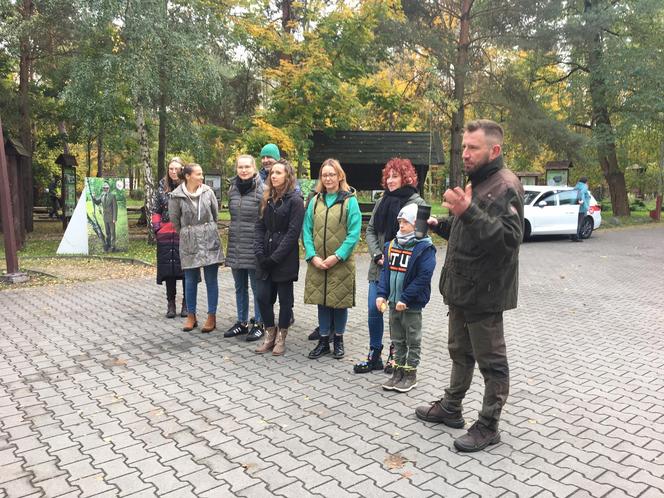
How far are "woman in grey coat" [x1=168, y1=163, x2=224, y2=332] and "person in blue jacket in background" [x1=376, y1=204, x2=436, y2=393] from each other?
232 centimetres

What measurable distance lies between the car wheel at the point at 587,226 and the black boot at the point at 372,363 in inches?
565

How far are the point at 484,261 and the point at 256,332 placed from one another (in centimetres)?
331

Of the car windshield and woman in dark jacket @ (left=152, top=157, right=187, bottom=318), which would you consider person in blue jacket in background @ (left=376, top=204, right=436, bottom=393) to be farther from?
the car windshield

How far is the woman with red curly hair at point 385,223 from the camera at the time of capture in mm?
4605

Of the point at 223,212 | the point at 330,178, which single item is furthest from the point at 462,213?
the point at 223,212

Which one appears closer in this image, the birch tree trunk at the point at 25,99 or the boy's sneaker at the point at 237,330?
the boy's sneaker at the point at 237,330

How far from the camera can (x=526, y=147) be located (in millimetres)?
19781

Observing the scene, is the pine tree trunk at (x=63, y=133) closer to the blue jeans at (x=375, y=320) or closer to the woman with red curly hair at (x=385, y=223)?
the woman with red curly hair at (x=385, y=223)

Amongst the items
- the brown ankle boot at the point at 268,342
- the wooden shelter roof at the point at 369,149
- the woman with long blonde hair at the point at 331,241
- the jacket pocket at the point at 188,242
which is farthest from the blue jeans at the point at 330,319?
the wooden shelter roof at the point at 369,149

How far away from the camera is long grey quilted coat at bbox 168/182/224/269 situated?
5863 millimetres

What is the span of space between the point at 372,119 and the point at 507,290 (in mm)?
20496

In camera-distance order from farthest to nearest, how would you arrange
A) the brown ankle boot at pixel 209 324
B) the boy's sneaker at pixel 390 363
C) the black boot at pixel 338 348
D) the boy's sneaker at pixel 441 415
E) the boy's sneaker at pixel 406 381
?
the brown ankle boot at pixel 209 324 < the black boot at pixel 338 348 < the boy's sneaker at pixel 390 363 < the boy's sneaker at pixel 406 381 < the boy's sneaker at pixel 441 415

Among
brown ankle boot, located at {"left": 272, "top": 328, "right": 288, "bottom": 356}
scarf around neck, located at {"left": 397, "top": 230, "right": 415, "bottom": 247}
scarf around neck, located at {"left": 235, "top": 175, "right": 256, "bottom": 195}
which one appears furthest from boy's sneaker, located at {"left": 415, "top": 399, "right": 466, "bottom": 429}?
scarf around neck, located at {"left": 235, "top": 175, "right": 256, "bottom": 195}

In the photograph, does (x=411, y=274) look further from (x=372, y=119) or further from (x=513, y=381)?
(x=372, y=119)
